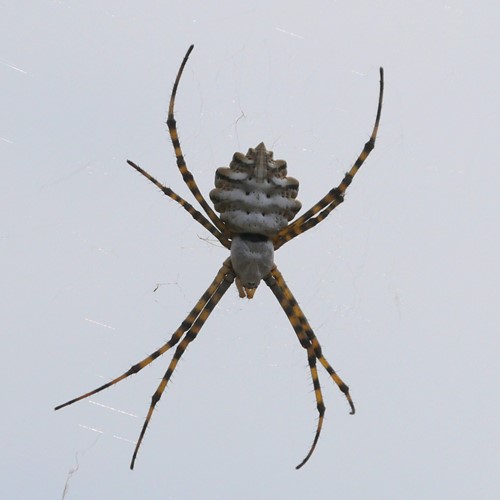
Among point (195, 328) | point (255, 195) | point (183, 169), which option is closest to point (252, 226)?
point (255, 195)

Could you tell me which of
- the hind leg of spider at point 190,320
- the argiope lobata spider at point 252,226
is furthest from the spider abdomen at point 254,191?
the hind leg of spider at point 190,320

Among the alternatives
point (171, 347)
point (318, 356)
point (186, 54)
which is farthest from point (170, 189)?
point (318, 356)

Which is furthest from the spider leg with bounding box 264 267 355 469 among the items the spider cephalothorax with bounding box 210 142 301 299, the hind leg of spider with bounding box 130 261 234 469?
the spider cephalothorax with bounding box 210 142 301 299

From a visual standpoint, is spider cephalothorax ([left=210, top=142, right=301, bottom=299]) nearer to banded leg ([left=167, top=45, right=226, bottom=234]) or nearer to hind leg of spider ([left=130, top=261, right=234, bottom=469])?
banded leg ([left=167, top=45, right=226, bottom=234])

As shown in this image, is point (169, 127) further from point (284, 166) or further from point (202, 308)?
point (202, 308)

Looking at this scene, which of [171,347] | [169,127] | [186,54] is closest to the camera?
[186,54]
